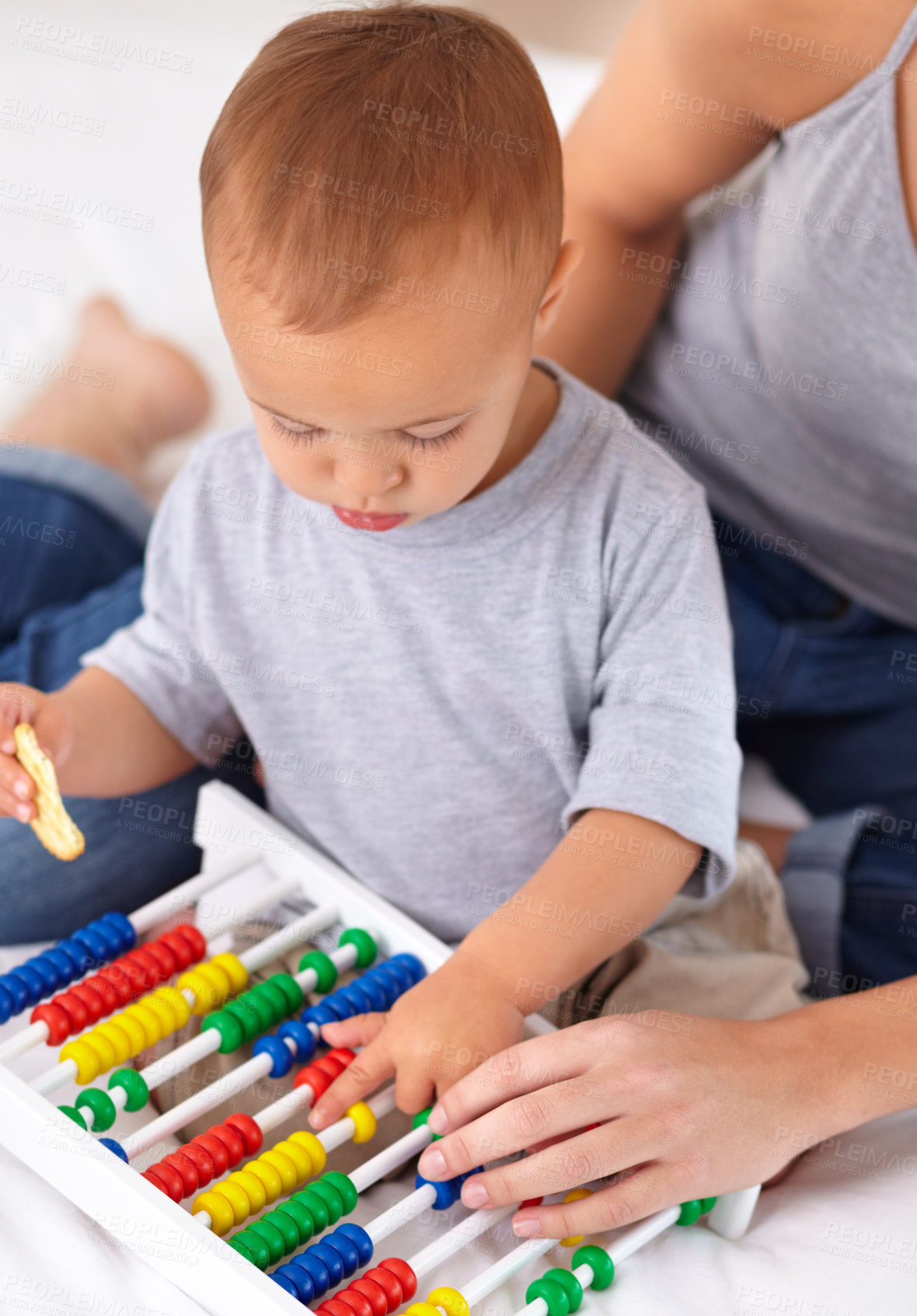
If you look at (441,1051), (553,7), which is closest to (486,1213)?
(441,1051)

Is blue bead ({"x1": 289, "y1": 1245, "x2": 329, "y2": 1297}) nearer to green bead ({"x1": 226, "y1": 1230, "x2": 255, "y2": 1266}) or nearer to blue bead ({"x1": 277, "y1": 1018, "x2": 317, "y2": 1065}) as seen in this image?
green bead ({"x1": 226, "y1": 1230, "x2": 255, "y2": 1266})

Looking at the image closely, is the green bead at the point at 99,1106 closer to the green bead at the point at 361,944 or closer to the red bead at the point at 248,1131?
the red bead at the point at 248,1131

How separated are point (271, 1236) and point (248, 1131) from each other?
0.07 m

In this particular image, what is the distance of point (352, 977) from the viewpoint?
2.51ft

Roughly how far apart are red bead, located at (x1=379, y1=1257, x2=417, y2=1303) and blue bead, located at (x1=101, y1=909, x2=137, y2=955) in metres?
0.26

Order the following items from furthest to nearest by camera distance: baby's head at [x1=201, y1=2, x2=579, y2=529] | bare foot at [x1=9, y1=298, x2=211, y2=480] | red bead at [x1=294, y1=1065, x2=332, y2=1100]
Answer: bare foot at [x1=9, y1=298, x2=211, y2=480] → red bead at [x1=294, y1=1065, x2=332, y2=1100] → baby's head at [x1=201, y1=2, x2=579, y2=529]

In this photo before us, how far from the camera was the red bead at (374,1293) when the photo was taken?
1.77 ft

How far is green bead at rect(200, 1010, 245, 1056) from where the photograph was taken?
663 millimetres

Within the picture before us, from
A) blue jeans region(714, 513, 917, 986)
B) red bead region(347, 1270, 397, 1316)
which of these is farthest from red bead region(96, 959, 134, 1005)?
blue jeans region(714, 513, 917, 986)

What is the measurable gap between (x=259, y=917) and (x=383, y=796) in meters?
0.12

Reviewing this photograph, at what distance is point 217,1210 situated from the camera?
563 mm

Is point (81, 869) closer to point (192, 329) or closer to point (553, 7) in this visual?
point (192, 329)

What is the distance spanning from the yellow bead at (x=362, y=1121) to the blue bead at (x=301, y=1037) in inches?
2.0

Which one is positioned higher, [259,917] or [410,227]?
[410,227]
